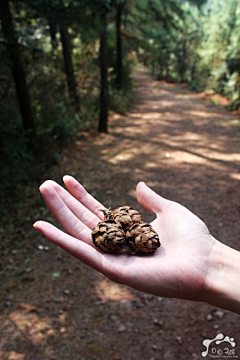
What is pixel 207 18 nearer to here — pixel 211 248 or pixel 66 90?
pixel 66 90

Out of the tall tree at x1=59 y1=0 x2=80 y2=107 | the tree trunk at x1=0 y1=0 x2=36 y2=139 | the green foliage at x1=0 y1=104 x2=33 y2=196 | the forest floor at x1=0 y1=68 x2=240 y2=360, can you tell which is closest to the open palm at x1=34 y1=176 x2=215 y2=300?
the forest floor at x1=0 y1=68 x2=240 y2=360

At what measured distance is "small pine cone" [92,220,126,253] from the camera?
7.07 feet

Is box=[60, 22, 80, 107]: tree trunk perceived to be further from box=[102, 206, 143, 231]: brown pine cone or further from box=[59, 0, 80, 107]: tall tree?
box=[102, 206, 143, 231]: brown pine cone

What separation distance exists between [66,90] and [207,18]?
80.2 ft

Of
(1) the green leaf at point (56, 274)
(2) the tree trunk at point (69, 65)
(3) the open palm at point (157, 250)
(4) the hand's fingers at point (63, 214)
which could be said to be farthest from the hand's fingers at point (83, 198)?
(2) the tree trunk at point (69, 65)

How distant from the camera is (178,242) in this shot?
2279 mm

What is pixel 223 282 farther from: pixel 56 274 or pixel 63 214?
pixel 56 274

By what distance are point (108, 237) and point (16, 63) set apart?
525 cm

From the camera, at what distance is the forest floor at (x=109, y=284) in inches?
124

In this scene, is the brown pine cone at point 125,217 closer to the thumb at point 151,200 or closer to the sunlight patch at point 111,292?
the thumb at point 151,200

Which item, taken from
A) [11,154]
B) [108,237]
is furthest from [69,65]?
[108,237]


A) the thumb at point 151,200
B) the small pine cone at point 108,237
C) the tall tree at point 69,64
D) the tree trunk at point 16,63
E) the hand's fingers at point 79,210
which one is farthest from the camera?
the tall tree at point 69,64

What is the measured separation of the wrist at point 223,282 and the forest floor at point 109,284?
1.46m

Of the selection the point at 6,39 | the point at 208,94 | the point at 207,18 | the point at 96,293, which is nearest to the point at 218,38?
the point at 208,94
